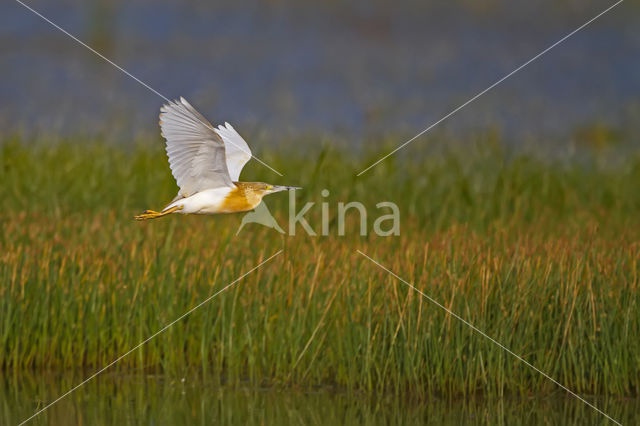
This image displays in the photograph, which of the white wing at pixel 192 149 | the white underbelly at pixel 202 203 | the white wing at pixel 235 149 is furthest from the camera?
the white wing at pixel 235 149

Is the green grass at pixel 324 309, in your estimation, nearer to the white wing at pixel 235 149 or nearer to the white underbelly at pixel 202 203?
the white wing at pixel 235 149

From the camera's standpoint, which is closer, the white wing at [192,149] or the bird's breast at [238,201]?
the bird's breast at [238,201]

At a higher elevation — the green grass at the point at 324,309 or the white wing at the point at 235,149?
the white wing at the point at 235,149

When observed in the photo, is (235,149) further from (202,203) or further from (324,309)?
(324,309)

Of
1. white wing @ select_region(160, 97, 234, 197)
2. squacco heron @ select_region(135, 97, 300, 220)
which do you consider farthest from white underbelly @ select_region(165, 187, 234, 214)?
white wing @ select_region(160, 97, 234, 197)

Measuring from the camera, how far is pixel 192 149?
383 cm

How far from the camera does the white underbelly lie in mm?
3520

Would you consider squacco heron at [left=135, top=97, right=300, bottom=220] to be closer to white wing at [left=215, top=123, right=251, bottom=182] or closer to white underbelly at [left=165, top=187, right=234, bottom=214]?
white underbelly at [left=165, top=187, right=234, bottom=214]

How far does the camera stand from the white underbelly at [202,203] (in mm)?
3520

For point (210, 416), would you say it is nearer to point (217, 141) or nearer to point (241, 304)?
point (241, 304)

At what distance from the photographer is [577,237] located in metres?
6.89

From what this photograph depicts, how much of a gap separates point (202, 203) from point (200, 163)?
0.92ft

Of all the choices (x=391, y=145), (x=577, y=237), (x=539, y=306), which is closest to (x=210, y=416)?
(x=539, y=306)

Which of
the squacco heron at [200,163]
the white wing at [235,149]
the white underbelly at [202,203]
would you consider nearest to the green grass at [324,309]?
the white wing at [235,149]
